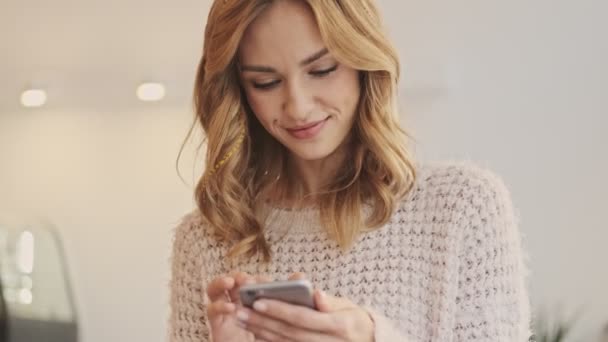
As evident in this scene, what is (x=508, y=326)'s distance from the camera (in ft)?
4.28

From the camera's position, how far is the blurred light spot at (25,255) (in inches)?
106

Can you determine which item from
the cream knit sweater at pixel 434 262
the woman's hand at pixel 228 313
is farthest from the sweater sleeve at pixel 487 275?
the woman's hand at pixel 228 313

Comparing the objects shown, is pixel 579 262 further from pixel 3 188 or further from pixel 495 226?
pixel 3 188

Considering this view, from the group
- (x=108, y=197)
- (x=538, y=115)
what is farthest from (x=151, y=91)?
(x=538, y=115)

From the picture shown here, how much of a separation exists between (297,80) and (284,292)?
33 cm

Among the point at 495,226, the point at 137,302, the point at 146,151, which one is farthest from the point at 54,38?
the point at 495,226

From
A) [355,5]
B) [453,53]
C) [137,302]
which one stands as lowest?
[137,302]

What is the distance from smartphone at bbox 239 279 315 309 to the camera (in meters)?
1.03

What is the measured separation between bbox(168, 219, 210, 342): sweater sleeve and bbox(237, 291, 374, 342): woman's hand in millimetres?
341

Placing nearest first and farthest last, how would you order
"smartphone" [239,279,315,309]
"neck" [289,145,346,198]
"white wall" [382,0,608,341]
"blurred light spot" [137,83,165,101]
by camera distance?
1. "smartphone" [239,279,315,309]
2. "neck" [289,145,346,198]
3. "white wall" [382,0,608,341]
4. "blurred light spot" [137,83,165,101]

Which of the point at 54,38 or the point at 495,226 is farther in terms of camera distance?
the point at 54,38

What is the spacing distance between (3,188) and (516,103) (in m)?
1.50

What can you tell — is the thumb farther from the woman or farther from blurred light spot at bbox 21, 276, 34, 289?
blurred light spot at bbox 21, 276, 34, 289

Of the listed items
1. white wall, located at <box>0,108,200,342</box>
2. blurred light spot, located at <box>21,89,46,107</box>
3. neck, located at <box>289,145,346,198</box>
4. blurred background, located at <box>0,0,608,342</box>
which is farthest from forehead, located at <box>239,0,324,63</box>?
blurred light spot, located at <box>21,89,46,107</box>
